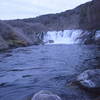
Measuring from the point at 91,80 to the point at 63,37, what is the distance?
33.5 meters

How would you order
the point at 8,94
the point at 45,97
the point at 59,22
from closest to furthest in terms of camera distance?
the point at 45,97 → the point at 8,94 → the point at 59,22

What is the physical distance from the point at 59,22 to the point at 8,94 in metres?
55.9

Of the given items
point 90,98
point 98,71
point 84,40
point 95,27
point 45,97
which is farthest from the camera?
point 95,27

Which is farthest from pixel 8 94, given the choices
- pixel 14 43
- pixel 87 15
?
pixel 87 15

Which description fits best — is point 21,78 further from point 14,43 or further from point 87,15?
point 87,15

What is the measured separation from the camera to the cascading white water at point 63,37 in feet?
122

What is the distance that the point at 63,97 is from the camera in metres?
6.37

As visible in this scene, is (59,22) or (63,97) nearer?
(63,97)

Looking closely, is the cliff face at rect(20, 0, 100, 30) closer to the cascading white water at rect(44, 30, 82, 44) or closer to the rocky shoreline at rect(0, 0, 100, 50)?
the rocky shoreline at rect(0, 0, 100, 50)

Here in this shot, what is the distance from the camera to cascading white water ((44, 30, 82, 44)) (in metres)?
37.2

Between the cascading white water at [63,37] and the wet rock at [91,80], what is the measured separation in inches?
1113

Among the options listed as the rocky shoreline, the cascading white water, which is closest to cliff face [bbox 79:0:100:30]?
the rocky shoreline

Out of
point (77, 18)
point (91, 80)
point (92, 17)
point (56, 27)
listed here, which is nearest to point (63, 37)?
point (92, 17)

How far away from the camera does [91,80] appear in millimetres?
6906
